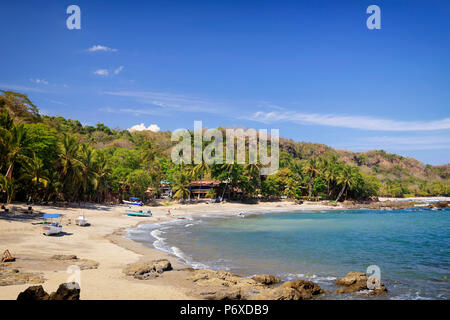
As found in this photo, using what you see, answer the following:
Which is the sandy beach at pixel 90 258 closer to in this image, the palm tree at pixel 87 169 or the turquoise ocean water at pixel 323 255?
the turquoise ocean water at pixel 323 255

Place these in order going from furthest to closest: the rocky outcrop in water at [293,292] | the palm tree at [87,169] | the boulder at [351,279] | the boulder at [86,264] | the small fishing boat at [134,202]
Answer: the small fishing boat at [134,202]
the palm tree at [87,169]
the boulder at [86,264]
the boulder at [351,279]
the rocky outcrop in water at [293,292]

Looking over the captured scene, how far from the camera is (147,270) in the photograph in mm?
12938

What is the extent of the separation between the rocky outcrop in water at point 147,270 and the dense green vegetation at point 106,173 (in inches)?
725

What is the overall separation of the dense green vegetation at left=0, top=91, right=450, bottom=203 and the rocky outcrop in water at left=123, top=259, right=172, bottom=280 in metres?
18.4

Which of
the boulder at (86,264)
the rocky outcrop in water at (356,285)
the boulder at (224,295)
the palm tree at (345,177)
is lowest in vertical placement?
the rocky outcrop in water at (356,285)

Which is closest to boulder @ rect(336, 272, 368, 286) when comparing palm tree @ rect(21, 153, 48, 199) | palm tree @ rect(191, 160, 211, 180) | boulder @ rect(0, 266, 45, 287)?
boulder @ rect(0, 266, 45, 287)

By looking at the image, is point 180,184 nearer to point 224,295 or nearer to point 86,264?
point 86,264

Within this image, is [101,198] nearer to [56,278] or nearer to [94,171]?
[94,171]

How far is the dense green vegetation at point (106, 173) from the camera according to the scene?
3078 centimetres

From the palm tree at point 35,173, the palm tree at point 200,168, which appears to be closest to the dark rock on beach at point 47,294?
the palm tree at point 35,173

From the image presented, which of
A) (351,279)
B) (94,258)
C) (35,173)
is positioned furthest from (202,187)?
(351,279)

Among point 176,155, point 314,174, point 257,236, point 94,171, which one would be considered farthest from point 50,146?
point 314,174

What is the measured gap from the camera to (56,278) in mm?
11227

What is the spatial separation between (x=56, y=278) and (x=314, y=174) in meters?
81.2
